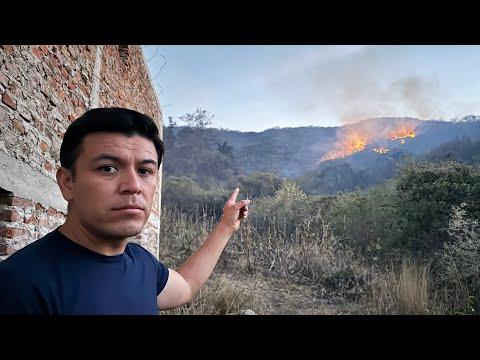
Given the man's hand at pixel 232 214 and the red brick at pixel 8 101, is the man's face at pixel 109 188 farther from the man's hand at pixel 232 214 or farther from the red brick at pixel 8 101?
the red brick at pixel 8 101

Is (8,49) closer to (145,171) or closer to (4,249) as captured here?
(4,249)

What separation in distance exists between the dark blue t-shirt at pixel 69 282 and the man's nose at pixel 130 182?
0.80 feet

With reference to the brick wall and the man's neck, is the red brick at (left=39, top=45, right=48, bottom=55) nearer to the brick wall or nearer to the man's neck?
the brick wall

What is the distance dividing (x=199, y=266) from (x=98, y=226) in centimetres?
68

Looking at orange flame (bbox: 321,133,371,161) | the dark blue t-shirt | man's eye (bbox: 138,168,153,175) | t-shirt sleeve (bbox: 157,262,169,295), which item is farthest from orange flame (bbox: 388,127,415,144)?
the dark blue t-shirt

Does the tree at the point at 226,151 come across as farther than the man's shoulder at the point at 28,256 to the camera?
Yes

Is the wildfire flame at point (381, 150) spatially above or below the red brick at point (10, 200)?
Result: above

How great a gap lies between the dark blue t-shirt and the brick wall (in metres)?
1.21

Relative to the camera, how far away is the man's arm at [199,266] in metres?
Answer: 1.50

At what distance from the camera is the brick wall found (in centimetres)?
202

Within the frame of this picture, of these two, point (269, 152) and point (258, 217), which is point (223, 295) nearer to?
point (258, 217)

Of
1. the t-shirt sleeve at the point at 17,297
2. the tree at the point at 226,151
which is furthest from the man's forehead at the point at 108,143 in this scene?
the tree at the point at 226,151

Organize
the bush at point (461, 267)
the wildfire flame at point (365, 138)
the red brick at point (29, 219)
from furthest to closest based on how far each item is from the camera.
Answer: the wildfire flame at point (365, 138) → the bush at point (461, 267) → the red brick at point (29, 219)
